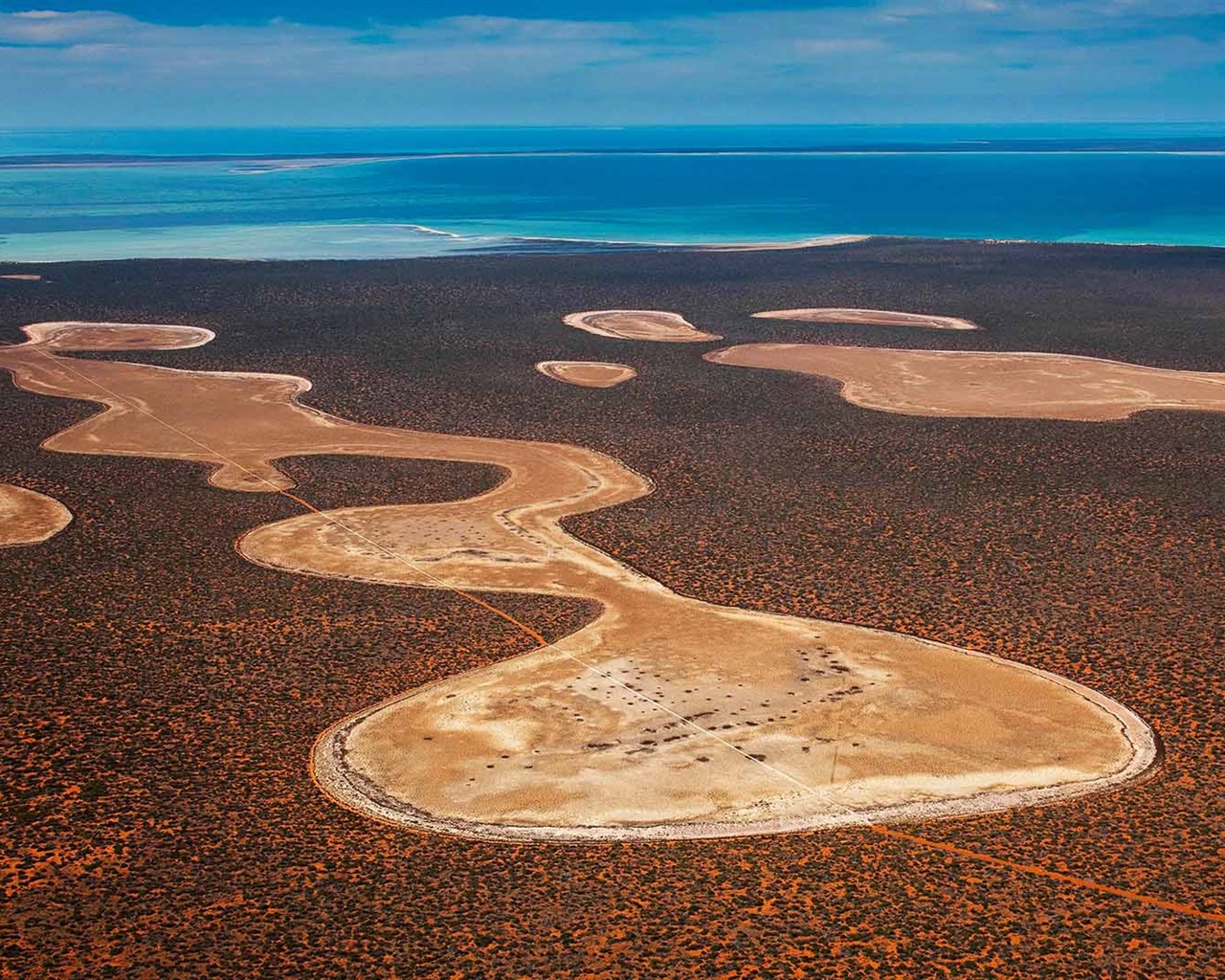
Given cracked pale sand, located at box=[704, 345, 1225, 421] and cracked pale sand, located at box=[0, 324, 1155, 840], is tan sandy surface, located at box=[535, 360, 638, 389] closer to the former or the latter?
cracked pale sand, located at box=[704, 345, 1225, 421]

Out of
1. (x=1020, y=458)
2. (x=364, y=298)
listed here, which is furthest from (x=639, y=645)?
(x=364, y=298)

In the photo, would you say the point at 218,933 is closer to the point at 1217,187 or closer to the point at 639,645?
the point at 639,645

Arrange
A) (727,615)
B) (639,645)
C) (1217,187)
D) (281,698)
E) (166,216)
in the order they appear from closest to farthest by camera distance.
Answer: (281,698)
(639,645)
(727,615)
(166,216)
(1217,187)

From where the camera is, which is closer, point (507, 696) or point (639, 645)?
point (507, 696)

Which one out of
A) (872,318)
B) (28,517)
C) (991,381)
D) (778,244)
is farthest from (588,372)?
(778,244)

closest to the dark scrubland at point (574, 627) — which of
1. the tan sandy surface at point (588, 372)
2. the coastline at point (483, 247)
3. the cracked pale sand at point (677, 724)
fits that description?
the cracked pale sand at point (677, 724)

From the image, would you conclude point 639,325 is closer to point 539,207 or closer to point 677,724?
point 677,724
